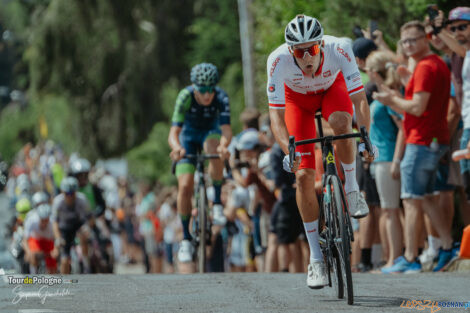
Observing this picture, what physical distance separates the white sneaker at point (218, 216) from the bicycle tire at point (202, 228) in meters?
0.15

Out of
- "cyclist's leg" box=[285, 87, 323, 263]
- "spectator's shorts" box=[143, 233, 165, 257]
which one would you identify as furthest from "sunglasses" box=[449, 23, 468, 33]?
"spectator's shorts" box=[143, 233, 165, 257]

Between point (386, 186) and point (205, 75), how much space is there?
2.54 m

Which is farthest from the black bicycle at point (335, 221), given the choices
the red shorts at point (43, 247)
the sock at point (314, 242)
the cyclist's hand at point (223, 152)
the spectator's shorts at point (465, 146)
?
the red shorts at point (43, 247)

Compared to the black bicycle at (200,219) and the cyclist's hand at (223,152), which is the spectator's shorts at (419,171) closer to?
the cyclist's hand at (223,152)

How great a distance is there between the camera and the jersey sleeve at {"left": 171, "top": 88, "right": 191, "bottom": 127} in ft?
37.8

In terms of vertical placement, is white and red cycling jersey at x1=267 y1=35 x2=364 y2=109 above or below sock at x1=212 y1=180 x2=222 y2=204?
above

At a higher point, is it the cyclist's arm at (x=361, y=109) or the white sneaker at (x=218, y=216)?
the cyclist's arm at (x=361, y=109)

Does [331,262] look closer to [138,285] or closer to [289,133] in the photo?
[289,133]

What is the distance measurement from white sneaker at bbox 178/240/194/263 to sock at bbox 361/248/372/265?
210 cm

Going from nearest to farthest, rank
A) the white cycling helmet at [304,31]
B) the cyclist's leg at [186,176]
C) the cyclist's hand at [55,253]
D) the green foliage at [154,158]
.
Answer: the white cycling helmet at [304,31] → the cyclist's leg at [186,176] → the cyclist's hand at [55,253] → the green foliage at [154,158]

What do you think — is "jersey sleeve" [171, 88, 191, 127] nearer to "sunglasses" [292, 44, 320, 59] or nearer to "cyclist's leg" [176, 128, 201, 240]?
"cyclist's leg" [176, 128, 201, 240]

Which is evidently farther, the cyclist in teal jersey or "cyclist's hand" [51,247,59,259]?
"cyclist's hand" [51,247,59,259]

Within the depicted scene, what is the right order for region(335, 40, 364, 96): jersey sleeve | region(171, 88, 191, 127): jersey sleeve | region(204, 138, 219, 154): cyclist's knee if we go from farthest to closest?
region(204, 138, 219, 154): cyclist's knee < region(171, 88, 191, 127): jersey sleeve < region(335, 40, 364, 96): jersey sleeve
